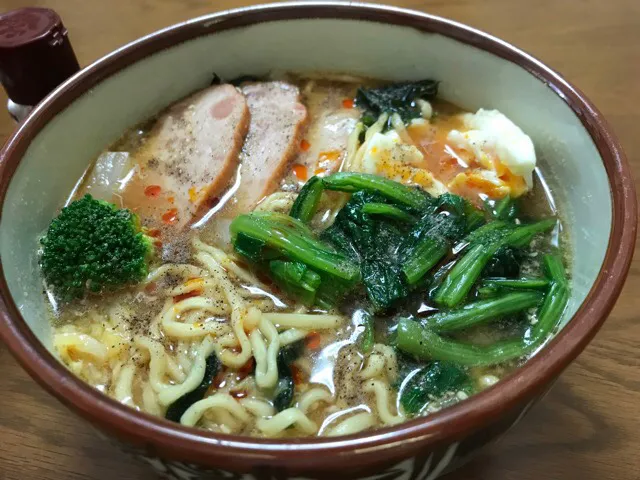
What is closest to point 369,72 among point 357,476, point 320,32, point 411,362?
point 320,32

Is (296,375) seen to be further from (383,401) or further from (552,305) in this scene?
Answer: (552,305)

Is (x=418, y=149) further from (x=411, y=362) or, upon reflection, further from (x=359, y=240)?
(x=411, y=362)

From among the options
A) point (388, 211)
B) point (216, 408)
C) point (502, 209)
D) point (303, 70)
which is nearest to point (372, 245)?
point (388, 211)

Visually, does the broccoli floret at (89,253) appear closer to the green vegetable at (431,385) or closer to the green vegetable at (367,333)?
the green vegetable at (367,333)

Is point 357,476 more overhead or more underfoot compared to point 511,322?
more overhead

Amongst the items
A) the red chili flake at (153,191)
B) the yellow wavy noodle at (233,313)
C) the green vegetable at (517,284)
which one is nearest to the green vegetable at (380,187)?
the green vegetable at (517,284)

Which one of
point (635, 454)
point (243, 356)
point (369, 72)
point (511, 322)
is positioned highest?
point (369, 72)
